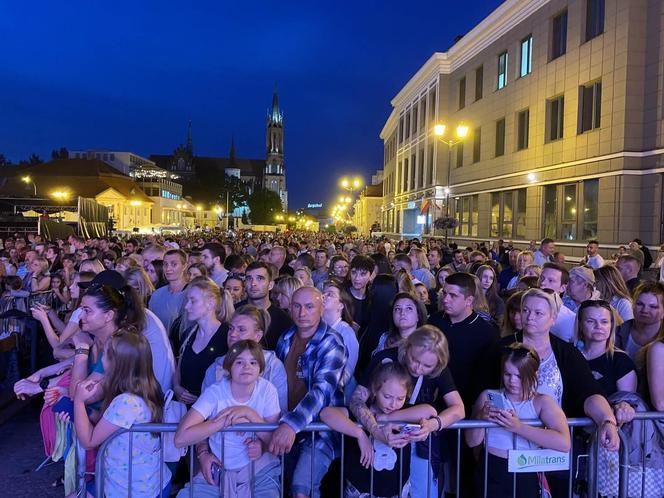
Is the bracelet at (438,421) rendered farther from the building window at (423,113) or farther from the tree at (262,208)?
the tree at (262,208)

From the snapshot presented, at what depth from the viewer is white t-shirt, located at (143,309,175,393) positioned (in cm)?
427

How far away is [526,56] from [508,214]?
22.5 feet

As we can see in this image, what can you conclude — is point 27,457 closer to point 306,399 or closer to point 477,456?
point 306,399

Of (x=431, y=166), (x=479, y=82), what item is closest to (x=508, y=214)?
(x=479, y=82)

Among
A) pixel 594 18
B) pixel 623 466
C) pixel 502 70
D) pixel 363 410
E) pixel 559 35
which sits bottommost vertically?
pixel 623 466

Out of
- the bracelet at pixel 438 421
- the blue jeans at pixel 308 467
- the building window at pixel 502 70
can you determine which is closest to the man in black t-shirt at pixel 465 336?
the bracelet at pixel 438 421

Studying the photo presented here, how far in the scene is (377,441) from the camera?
339 cm

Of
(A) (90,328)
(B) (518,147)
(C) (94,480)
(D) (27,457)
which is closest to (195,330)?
(A) (90,328)

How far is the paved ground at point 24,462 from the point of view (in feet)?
15.6

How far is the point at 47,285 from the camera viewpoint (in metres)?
8.94

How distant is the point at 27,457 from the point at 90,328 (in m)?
2.43

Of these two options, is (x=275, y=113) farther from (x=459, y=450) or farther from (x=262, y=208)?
(x=459, y=450)

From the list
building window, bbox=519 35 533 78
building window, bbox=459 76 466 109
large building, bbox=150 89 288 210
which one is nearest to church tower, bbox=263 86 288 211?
large building, bbox=150 89 288 210

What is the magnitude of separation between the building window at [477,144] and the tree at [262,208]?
95.0 m
